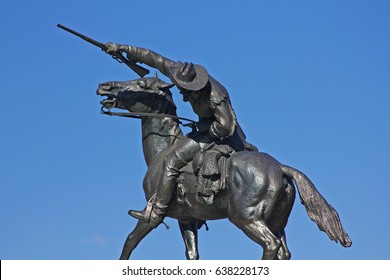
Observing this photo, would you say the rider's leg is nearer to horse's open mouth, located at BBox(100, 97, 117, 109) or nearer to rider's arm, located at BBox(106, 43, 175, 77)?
rider's arm, located at BBox(106, 43, 175, 77)

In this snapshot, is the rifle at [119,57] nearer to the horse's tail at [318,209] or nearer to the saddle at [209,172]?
the saddle at [209,172]

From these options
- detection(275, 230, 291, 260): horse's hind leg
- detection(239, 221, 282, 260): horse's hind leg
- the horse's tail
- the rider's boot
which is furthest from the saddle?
detection(275, 230, 291, 260): horse's hind leg

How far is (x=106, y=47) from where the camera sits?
42.9 ft

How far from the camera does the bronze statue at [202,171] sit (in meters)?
11.8

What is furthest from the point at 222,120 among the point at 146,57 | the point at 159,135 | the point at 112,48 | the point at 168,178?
the point at 112,48

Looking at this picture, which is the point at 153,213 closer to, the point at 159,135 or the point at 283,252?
the point at 159,135

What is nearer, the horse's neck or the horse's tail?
the horse's tail

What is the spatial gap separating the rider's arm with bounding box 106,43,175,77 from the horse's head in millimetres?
493

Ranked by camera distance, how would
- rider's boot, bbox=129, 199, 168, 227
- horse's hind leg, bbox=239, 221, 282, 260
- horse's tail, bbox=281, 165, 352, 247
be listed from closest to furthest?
horse's hind leg, bbox=239, 221, 282, 260 < horse's tail, bbox=281, 165, 352, 247 < rider's boot, bbox=129, 199, 168, 227

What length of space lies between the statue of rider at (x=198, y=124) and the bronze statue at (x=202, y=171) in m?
0.01

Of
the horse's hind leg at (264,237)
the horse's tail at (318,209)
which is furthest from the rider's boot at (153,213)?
the horse's tail at (318,209)

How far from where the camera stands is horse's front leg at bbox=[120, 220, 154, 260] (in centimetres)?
1276
